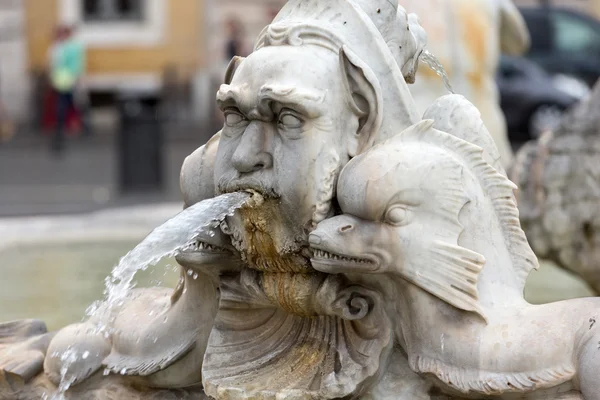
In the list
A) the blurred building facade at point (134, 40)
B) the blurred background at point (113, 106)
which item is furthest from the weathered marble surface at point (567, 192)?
the blurred building facade at point (134, 40)

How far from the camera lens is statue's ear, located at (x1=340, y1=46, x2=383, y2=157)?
304 cm

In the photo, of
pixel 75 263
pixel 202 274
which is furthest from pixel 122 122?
pixel 202 274

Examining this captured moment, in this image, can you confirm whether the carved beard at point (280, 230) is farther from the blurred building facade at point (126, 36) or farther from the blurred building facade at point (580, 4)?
the blurred building facade at point (580, 4)

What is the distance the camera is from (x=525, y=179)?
237 inches

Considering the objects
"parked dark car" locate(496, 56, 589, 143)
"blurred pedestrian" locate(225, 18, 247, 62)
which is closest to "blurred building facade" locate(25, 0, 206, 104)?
"blurred pedestrian" locate(225, 18, 247, 62)

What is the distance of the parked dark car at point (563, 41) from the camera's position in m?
19.7

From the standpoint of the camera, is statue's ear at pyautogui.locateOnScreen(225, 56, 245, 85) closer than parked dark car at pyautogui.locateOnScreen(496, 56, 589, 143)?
Yes

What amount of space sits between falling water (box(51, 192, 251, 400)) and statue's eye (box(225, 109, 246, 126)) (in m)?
0.17

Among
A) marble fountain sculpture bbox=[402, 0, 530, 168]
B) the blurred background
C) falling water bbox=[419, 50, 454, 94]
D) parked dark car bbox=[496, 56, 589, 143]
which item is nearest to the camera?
falling water bbox=[419, 50, 454, 94]

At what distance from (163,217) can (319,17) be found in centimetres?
552

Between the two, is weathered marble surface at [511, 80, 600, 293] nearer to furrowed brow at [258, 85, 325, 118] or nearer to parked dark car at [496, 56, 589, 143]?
furrowed brow at [258, 85, 325, 118]

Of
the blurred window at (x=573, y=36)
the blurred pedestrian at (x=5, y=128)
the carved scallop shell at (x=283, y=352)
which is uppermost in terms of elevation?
the carved scallop shell at (x=283, y=352)

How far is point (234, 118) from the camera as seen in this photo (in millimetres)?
3129

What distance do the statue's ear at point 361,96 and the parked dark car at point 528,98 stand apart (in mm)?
14953
